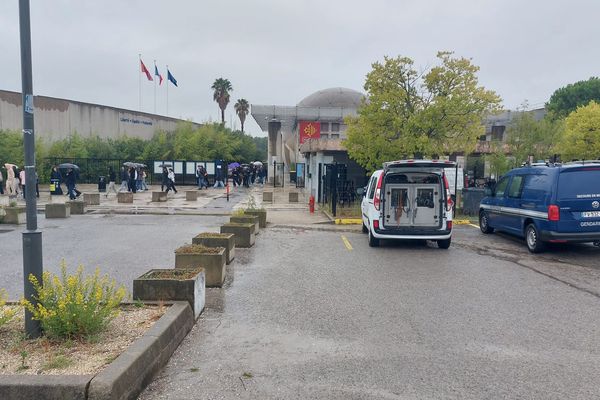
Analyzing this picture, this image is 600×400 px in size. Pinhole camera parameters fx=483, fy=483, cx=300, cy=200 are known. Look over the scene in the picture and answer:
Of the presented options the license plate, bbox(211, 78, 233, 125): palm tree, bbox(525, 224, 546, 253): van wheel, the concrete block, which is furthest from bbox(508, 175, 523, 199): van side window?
bbox(211, 78, 233, 125): palm tree

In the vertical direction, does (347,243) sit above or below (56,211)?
below

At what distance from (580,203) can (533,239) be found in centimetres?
129

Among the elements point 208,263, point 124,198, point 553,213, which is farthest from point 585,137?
point 208,263

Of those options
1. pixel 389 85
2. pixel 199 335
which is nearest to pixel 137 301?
pixel 199 335

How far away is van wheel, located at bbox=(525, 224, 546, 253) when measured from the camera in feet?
34.2

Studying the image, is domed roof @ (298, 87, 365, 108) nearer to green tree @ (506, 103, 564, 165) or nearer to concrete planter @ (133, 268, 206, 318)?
green tree @ (506, 103, 564, 165)

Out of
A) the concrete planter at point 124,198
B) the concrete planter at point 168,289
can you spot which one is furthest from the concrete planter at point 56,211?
the concrete planter at point 168,289

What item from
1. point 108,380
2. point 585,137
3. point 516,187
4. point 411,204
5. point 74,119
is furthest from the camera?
point 74,119

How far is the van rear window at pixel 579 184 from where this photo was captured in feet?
32.2

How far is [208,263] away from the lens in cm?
741

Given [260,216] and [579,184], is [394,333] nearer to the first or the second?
[579,184]

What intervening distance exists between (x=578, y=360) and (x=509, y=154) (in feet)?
63.1

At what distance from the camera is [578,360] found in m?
4.76

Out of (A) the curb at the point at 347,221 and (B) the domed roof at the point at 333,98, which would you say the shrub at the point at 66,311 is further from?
(B) the domed roof at the point at 333,98
